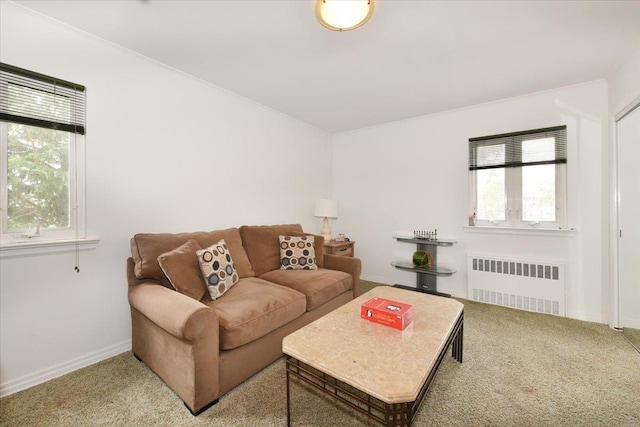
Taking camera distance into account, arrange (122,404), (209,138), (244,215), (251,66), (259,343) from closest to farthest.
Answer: (122,404) < (259,343) < (251,66) < (209,138) < (244,215)

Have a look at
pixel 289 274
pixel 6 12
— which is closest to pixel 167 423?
pixel 289 274

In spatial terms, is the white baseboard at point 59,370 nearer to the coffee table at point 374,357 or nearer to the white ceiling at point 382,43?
the coffee table at point 374,357

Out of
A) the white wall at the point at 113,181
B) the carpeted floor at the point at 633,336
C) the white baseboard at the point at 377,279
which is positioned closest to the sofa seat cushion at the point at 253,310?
the white wall at the point at 113,181

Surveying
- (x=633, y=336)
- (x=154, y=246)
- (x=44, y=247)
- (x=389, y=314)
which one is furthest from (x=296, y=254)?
(x=633, y=336)

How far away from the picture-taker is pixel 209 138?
278cm

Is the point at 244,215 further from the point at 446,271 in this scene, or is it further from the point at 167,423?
the point at 446,271

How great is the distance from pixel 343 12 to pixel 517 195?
2.92 meters

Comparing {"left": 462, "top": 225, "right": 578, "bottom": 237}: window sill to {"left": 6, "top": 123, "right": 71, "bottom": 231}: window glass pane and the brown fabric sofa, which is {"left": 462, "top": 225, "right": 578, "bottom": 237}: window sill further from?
{"left": 6, "top": 123, "right": 71, "bottom": 231}: window glass pane

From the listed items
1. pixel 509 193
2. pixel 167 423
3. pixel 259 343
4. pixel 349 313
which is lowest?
pixel 167 423

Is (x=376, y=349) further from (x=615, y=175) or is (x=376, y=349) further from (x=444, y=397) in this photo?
(x=615, y=175)

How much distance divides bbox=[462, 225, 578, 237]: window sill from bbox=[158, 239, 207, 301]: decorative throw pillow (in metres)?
3.14

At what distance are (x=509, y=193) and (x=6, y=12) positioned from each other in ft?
15.3

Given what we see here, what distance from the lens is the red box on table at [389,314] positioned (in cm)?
151

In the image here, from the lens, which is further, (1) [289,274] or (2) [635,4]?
(1) [289,274]
